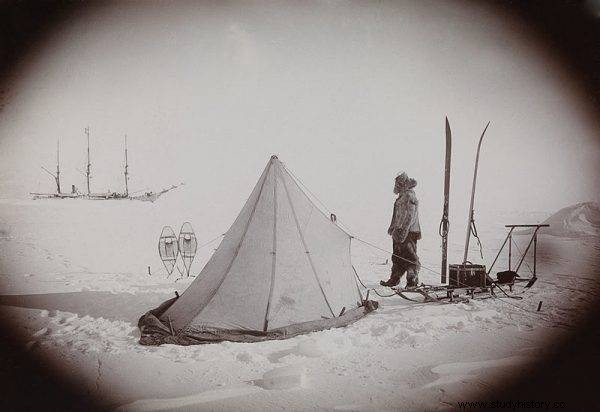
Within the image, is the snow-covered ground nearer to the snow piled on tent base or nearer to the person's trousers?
the snow piled on tent base

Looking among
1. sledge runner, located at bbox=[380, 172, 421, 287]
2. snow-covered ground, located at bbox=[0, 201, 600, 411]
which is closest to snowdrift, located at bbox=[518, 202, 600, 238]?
snow-covered ground, located at bbox=[0, 201, 600, 411]

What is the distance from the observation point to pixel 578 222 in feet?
54.3

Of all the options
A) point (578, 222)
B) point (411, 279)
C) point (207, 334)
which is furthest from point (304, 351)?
point (578, 222)

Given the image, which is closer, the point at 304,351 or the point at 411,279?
the point at 304,351

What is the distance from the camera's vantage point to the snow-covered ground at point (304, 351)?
3.44 m

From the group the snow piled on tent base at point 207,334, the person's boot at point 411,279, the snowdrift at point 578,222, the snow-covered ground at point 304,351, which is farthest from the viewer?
the snowdrift at point 578,222

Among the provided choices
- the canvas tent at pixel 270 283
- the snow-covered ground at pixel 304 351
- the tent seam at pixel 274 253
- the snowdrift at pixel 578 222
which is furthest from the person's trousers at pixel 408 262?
the snowdrift at pixel 578 222

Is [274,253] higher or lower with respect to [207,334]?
higher

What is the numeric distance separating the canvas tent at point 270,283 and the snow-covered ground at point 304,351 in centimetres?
22

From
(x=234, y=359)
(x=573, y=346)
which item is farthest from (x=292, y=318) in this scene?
(x=573, y=346)

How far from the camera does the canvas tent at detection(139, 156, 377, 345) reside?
4.70 meters

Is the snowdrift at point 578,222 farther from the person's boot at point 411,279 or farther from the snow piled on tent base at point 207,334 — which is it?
the snow piled on tent base at point 207,334

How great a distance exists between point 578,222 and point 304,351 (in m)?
18.2

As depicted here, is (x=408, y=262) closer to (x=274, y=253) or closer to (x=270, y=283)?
(x=274, y=253)
